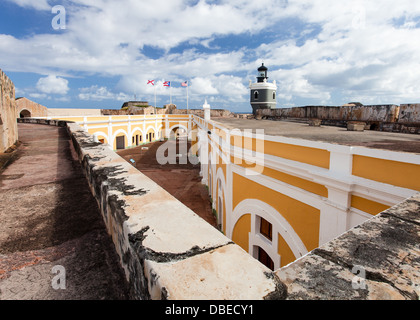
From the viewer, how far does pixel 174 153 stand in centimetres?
2394

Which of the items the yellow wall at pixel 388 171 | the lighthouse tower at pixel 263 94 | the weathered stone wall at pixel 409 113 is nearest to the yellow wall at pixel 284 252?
the yellow wall at pixel 388 171

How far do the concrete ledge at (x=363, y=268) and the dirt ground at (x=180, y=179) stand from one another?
8631 millimetres

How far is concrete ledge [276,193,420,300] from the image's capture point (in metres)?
1.02

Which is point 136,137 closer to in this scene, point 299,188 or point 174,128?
point 174,128

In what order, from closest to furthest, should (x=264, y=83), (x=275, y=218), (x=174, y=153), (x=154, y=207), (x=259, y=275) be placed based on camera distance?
1. (x=259, y=275)
2. (x=154, y=207)
3. (x=275, y=218)
4. (x=174, y=153)
5. (x=264, y=83)

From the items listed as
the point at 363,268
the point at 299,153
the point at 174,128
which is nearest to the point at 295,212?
the point at 299,153

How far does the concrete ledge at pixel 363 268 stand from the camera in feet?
3.33

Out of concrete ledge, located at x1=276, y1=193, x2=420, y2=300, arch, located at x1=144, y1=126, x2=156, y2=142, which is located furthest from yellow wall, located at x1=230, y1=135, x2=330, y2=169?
arch, located at x1=144, y1=126, x2=156, y2=142

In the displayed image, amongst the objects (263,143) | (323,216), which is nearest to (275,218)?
(323,216)

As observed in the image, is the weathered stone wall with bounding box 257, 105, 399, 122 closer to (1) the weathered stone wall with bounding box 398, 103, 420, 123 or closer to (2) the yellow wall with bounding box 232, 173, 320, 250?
(1) the weathered stone wall with bounding box 398, 103, 420, 123

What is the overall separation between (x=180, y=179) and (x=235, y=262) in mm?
14894

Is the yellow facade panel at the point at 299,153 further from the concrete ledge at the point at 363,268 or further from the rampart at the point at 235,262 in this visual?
the concrete ledge at the point at 363,268

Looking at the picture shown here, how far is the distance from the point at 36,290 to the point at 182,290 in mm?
836
